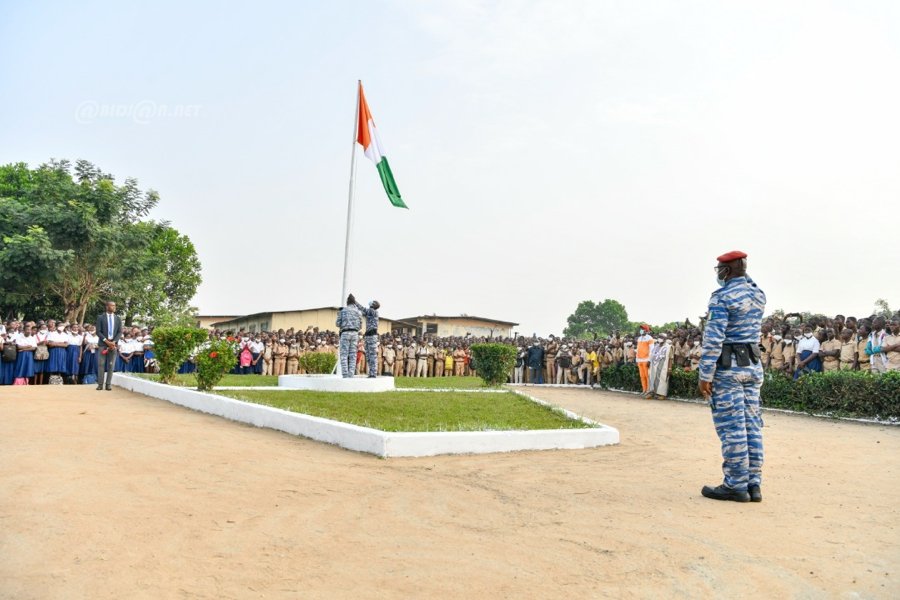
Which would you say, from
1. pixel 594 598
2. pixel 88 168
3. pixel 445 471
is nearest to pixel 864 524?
pixel 594 598

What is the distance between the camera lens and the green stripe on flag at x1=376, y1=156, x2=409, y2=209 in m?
17.7

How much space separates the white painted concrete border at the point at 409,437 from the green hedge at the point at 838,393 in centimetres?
625

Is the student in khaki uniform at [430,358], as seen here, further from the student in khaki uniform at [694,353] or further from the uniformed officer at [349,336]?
the uniformed officer at [349,336]

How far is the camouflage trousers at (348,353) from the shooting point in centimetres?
1535

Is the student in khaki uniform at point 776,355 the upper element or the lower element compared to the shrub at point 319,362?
upper

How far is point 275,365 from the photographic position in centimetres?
2572

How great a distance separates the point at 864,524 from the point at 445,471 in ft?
12.0

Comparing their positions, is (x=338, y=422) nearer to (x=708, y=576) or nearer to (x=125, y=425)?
(x=125, y=425)

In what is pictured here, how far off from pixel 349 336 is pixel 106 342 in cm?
493

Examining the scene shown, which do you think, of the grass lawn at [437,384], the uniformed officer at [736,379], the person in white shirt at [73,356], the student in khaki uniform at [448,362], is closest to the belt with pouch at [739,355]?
the uniformed officer at [736,379]

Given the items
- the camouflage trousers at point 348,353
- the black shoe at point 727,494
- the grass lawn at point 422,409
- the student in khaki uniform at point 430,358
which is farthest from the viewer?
the student in khaki uniform at point 430,358

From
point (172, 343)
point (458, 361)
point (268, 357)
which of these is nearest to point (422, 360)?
point (458, 361)

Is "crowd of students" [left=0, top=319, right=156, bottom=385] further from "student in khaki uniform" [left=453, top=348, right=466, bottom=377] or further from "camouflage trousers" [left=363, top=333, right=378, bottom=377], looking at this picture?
"student in khaki uniform" [left=453, top=348, right=466, bottom=377]

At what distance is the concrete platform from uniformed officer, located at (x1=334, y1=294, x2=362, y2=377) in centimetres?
31
